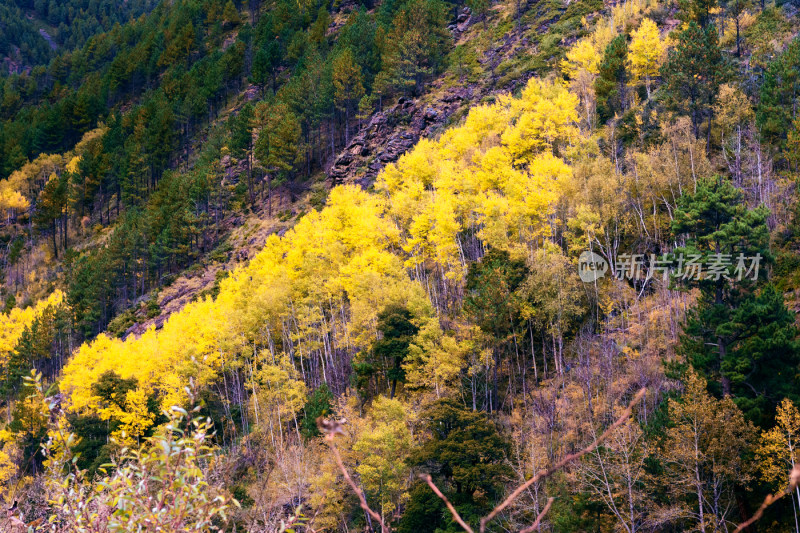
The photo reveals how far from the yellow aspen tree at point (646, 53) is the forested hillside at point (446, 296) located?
245 millimetres

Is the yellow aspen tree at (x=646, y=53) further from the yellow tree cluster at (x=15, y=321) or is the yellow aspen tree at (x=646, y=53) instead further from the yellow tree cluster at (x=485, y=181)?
the yellow tree cluster at (x=15, y=321)

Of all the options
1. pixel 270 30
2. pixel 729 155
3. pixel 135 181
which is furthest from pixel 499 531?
pixel 270 30

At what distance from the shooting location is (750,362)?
2323 centimetres

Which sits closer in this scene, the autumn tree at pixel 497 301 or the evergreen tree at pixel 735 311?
the evergreen tree at pixel 735 311

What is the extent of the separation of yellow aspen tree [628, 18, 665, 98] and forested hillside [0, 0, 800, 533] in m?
0.25

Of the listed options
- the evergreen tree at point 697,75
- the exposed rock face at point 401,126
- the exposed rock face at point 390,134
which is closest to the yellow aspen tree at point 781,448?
the evergreen tree at point 697,75

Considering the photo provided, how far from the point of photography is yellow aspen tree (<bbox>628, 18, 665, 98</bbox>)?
168 feet

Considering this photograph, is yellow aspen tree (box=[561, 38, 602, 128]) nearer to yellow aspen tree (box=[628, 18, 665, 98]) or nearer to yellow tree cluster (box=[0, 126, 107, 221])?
yellow aspen tree (box=[628, 18, 665, 98])

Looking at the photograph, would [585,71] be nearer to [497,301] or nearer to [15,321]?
[497,301]

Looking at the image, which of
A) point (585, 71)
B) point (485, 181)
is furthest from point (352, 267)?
point (585, 71)

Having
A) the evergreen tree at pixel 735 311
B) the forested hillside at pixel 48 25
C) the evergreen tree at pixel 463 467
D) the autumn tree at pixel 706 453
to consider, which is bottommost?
the evergreen tree at pixel 463 467

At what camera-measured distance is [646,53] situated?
2020 inches

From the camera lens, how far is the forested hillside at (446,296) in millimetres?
22047

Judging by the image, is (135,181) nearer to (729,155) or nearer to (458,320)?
(458,320)
